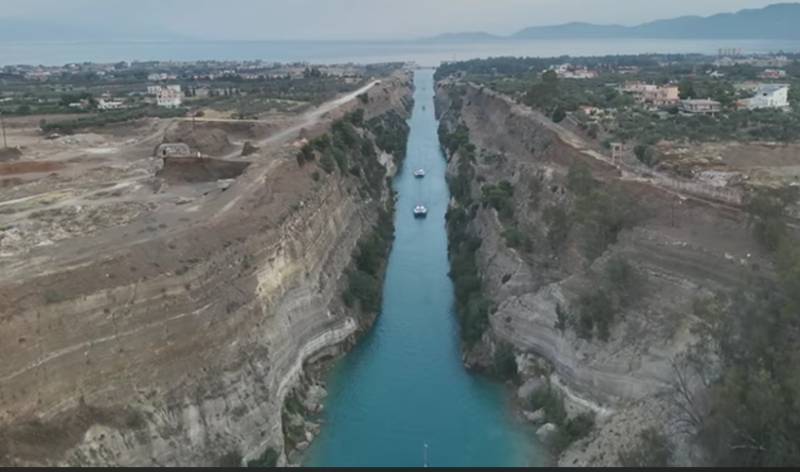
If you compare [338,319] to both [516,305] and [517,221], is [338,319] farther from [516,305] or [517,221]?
[517,221]

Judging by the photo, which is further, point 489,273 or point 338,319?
point 489,273

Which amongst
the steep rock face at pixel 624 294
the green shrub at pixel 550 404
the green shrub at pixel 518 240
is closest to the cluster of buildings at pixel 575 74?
the steep rock face at pixel 624 294

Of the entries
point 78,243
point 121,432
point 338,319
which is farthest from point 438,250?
point 121,432

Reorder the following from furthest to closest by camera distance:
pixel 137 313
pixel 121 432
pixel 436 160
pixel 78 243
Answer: pixel 436 160
pixel 78 243
pixel 137 313
pixel 121 432

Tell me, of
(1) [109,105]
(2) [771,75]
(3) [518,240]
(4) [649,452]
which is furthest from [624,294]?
(2) [771,75]

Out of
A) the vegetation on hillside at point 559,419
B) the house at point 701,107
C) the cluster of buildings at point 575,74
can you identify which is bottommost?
the vegetation on hillside at point 559,419

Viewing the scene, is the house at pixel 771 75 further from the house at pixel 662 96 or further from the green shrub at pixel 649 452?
the green shrub at pixel 649 452
